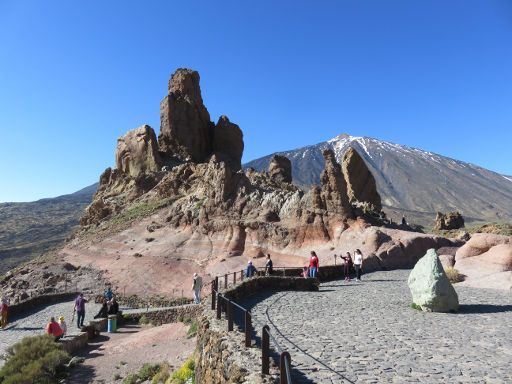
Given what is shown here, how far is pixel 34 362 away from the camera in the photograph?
Answer: 53.5 ft

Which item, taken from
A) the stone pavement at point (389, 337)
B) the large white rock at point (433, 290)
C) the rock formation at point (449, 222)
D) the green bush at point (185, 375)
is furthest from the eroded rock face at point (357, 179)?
the green bush at point (185, 375)

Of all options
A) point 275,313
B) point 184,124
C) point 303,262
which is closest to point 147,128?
point 184,124

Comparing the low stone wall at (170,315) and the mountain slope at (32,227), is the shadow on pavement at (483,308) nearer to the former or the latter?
the low stone wall at (170,315)

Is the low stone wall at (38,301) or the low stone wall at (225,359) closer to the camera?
the low stone wall at (225,359)

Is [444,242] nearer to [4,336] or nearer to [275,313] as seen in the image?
[275,313]

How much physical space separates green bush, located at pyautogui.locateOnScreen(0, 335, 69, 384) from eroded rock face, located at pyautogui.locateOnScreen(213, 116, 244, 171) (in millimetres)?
44411

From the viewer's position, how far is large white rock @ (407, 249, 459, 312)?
44.1 ft

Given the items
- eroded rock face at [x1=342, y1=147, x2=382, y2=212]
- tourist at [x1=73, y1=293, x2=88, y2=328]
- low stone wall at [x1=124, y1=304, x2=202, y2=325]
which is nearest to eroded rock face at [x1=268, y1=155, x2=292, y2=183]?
eroded rock face at [x1=342, y1=147, x2=382, y2=212]

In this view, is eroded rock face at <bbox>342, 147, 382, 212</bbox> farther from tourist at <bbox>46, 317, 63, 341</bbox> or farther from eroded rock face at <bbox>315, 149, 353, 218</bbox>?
tourist at <bbox>46, 317, 63, 341</bbox>

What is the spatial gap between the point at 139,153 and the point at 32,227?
275ft

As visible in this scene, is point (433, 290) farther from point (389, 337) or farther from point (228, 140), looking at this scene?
point (228, 140)

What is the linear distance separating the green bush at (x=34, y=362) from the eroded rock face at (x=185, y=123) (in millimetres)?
42152

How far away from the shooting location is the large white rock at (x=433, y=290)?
13.4m

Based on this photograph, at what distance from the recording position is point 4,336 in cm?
2280
